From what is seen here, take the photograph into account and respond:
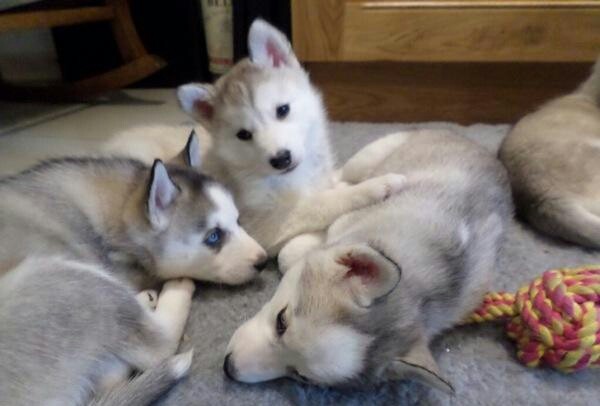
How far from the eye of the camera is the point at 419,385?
1380 mm

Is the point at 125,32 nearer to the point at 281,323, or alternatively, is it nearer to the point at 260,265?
the point at 260,265

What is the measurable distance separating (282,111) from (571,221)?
1.08 meters

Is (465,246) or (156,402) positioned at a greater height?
(465,246)

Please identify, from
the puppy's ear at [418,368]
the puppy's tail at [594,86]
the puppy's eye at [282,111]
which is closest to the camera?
the puppy's ear at [418,368]

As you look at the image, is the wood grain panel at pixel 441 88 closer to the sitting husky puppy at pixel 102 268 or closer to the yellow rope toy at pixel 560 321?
the sitting husky puppy at pixel 102 268

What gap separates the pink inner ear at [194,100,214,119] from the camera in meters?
Result: 2.10

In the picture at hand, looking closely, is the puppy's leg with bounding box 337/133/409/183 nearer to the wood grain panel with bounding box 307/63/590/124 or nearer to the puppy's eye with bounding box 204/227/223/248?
the puppy's eye with bounding box 204/227/223/248

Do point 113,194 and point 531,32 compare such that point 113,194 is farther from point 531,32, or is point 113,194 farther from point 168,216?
point 531,32

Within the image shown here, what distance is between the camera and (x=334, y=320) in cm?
119

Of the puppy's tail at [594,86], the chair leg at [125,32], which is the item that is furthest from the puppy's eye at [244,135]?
the chair leg at [125,32]

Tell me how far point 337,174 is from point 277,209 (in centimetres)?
43

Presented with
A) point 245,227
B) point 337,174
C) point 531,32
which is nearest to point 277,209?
point 245,227

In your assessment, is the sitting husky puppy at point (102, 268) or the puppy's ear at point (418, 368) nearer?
the puppy's ear at point (418, 368)

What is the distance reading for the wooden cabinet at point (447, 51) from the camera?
9.00 feet
